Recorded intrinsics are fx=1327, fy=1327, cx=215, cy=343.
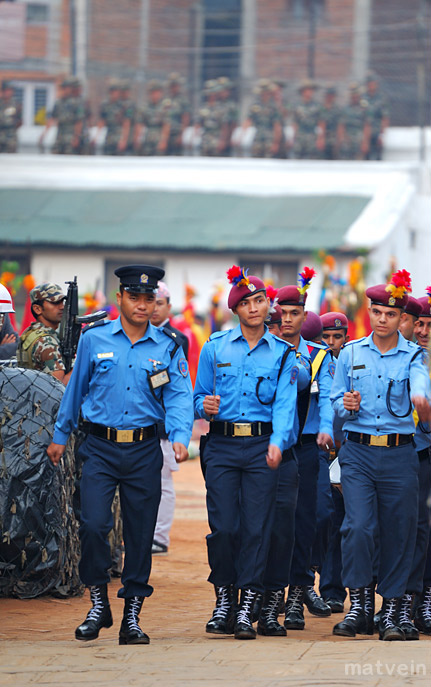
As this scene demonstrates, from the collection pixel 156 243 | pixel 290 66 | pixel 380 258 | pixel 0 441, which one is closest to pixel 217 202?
pixel 156 243

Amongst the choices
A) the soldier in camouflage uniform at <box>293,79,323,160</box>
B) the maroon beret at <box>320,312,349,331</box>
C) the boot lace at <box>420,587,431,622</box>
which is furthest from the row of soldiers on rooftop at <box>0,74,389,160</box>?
the boot lace at <box>420,587,431,622</box>

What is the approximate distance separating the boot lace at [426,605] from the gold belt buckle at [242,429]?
155 centimetres

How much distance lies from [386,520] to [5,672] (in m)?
2.28

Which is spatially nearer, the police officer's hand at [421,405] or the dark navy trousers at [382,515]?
the police officer's hand at [421,405]

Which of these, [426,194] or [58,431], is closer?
[58,431]

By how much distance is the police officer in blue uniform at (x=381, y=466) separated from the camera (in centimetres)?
722

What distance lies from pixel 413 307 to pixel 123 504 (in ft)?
7.61

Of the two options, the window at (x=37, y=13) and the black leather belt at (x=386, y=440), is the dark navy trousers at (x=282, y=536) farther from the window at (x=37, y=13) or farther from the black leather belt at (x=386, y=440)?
the window at (x=37, y=13)

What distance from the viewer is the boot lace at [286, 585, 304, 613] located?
7805 millimetres

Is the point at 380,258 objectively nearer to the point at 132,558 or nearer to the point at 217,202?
the point at 217,202

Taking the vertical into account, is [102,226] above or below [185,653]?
above

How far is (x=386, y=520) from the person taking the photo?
24.0 feet

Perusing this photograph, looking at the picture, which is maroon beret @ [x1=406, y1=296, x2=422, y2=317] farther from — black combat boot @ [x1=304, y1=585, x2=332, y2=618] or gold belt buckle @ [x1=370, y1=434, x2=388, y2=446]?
black combat boot @ [x1=304, y1=585, x2=332, y2=618]

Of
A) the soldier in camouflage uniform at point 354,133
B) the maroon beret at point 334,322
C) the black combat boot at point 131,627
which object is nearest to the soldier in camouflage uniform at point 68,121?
the soldier in camouflage uniform at point 354,133
